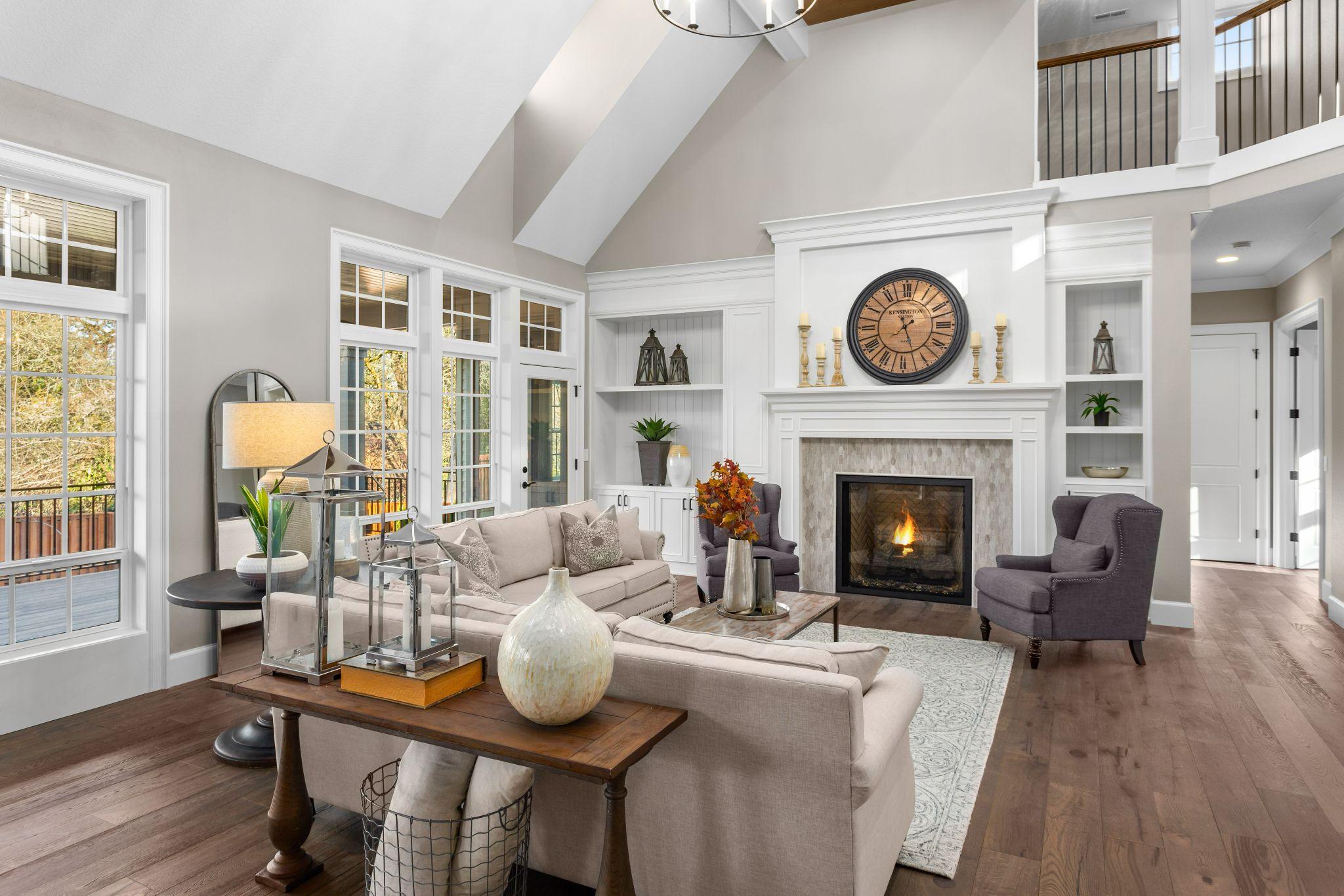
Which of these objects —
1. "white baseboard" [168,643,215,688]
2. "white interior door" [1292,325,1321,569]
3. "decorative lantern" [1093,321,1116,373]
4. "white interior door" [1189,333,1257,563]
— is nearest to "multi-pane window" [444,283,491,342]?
"white baseboard" [168,643,215,688]

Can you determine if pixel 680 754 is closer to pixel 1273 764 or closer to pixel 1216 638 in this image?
pixel 1273 764

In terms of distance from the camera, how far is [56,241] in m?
3.53

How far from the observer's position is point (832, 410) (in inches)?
232

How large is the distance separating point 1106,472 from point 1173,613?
98cm

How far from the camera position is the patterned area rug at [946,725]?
2.41 meters

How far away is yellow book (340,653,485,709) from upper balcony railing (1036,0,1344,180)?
17.7ft

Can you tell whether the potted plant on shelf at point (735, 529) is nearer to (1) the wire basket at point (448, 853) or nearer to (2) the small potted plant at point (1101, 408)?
(1) the wire basket at point (448, 853)

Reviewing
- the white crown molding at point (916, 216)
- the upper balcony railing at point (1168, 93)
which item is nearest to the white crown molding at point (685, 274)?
the white crown molding at point (916, 216)

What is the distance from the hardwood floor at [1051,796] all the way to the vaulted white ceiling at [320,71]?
280 centimetres

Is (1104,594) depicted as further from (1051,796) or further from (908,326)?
(908,326)

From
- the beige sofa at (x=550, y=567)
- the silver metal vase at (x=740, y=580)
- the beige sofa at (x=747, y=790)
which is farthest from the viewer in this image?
the beige sofa at (x=550, y=567)

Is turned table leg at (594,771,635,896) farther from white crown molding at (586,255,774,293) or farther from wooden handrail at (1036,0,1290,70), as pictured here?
wooden handrail at (1036,0,1290,70)

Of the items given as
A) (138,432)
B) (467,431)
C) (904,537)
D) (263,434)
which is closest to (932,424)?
(904,537)

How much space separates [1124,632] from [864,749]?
3.07 meters
